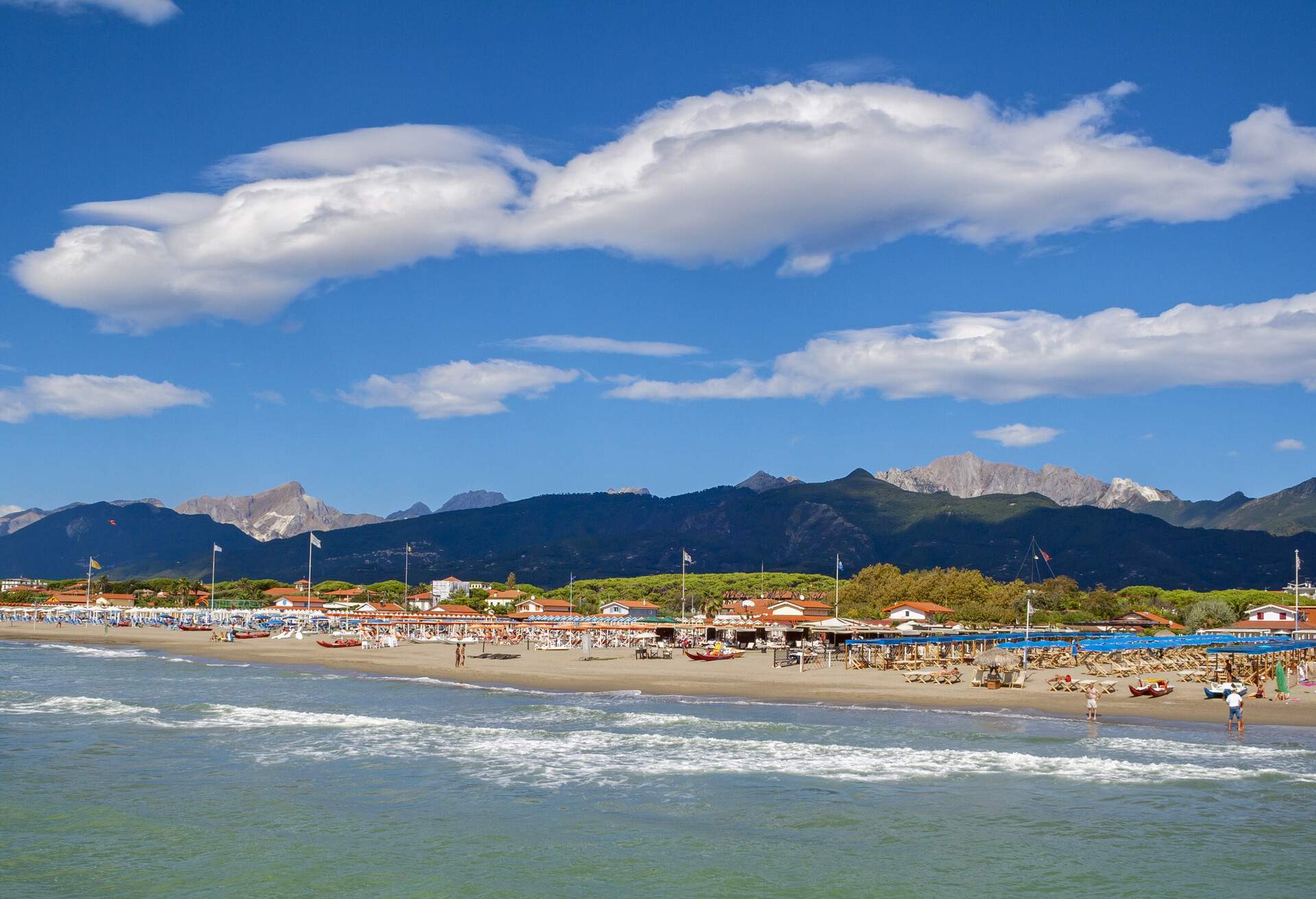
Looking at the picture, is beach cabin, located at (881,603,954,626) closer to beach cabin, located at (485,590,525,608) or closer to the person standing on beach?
beach cabin, located at (485,590,525,608)

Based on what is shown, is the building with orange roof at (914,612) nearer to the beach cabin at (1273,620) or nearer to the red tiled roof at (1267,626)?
the beach cabin at (1273,620)

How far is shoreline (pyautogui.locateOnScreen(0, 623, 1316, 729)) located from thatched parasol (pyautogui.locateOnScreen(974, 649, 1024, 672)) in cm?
102

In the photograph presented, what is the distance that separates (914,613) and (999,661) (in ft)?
140

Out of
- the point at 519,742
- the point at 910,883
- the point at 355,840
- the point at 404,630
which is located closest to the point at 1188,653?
the point at 519,742

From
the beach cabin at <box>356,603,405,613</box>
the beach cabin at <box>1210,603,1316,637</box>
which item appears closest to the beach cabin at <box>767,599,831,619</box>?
the beach cabin at <box>1210,603,1316,637</box>

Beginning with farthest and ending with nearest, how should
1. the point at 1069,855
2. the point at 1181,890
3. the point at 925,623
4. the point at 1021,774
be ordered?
the point at 925,623 < the point at 1021,774 < the point at 1069,855 < the point at 1181,890

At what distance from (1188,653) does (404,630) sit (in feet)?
192

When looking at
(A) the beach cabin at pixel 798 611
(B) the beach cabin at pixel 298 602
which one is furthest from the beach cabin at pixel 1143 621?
(B) the beach cabin at pixel 298 602

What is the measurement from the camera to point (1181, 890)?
16344 mm

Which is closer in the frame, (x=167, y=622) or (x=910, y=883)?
(x=910, y=883)

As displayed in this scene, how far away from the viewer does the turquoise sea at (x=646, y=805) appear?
16844mm

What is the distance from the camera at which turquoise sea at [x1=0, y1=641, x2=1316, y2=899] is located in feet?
55.3

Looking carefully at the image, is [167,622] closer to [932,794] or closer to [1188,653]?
[1188,653]

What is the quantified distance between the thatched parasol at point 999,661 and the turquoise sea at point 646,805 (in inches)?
321
